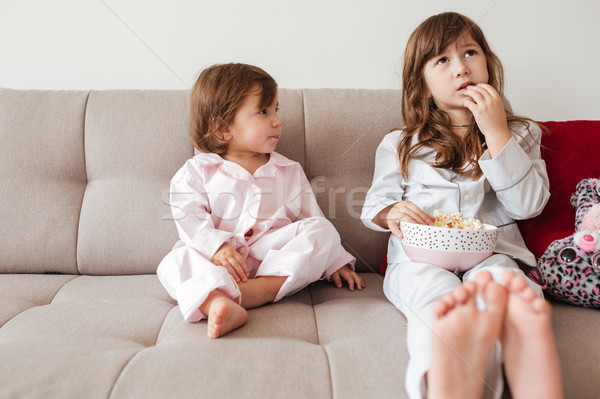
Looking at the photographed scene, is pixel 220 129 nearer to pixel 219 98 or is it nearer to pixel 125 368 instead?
pixel 219 98

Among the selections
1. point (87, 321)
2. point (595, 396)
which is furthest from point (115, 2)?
point (595, 396)

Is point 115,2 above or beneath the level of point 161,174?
above

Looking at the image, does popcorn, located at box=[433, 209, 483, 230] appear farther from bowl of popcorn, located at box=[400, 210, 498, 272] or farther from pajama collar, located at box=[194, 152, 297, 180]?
pajama collar, located at box=[194, 152, 297, 180]

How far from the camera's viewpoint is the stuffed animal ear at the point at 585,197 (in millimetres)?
1102

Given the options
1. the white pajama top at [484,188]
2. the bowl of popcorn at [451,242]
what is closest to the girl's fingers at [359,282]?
the white pajama top at [484,188]

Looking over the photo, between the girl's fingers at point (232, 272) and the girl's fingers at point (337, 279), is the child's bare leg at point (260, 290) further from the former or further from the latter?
the girl's fingers at point (337, 279)

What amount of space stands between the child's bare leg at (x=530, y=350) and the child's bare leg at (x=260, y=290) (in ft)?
1.87

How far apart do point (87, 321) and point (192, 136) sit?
0.64 meters

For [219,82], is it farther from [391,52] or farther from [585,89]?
[585,89]

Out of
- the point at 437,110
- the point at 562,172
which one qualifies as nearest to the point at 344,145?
the point at 437,110

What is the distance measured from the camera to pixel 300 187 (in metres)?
1.38

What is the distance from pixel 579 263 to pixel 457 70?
59 cm

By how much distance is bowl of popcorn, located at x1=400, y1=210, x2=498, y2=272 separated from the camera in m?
0.97

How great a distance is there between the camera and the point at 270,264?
3.77 feet
